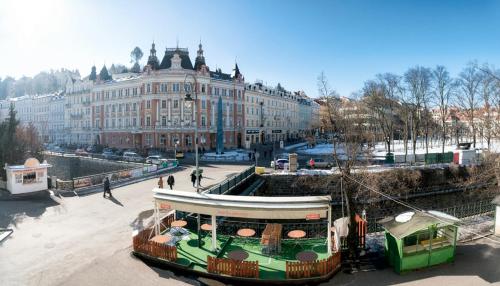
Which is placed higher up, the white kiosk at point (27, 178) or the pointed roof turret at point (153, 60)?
the pointed roof turret at point (153, 60)

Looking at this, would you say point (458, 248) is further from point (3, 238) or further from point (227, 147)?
point (227, 147)

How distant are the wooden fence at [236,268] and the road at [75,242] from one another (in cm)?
95

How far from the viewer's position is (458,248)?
13070 mm

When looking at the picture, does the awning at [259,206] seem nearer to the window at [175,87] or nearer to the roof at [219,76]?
the window at [175,87]

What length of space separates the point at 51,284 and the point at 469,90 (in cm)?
5178

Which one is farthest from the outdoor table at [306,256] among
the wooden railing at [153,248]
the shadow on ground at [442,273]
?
the wooden railing at [153,248]

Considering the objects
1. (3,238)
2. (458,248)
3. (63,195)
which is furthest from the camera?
(63,195)

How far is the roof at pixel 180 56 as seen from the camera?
59812mm

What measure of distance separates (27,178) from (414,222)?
2440 cm

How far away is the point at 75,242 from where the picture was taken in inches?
543

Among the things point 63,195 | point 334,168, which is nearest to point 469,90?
point 334,168

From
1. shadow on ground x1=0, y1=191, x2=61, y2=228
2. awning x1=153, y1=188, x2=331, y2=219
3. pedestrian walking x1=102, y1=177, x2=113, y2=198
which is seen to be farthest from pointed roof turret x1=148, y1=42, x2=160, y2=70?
awning x1=153, y1=188, x2=331, y2=219

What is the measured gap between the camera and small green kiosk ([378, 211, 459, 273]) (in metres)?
11.2

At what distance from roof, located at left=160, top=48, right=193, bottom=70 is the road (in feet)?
134
